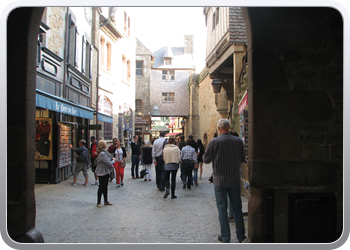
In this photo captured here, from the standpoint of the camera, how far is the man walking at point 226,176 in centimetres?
412

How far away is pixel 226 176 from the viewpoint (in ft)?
13.5

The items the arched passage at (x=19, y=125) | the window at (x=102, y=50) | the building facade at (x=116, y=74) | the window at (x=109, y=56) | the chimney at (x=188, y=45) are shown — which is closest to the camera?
the arched passage at (x=19, y=125)

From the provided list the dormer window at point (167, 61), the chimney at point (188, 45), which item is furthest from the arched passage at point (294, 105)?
the chimney at point (188, 45)

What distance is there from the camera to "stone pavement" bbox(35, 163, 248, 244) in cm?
445

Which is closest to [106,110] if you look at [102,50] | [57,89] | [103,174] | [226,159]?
[102,50]

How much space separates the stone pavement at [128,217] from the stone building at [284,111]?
3.21ft

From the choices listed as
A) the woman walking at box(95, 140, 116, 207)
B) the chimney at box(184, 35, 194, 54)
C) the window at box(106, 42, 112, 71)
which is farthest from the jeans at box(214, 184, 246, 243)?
the chimney at box(184, 35, 194, 54)

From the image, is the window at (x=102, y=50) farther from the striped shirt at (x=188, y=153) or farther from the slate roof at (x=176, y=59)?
the slate roof at (x=176, y=59)

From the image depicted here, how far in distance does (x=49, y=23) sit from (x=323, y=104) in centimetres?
826

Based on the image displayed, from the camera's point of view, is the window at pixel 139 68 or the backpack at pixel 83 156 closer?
the backpack at pixel 83 156

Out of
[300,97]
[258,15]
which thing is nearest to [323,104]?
[300,97]

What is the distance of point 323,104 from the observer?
148 inches

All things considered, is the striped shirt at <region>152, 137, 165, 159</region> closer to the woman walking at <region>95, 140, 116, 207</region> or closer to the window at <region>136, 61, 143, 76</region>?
the woman walking at <region>95, 140, 116, 207</region>

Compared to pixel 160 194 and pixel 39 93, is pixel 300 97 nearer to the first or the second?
pixel 160 194
